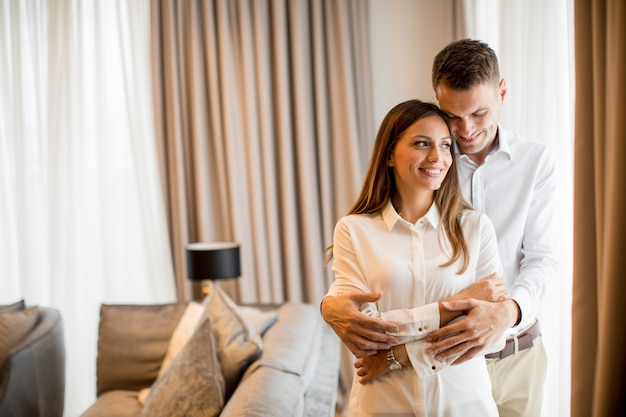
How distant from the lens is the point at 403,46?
143 inches

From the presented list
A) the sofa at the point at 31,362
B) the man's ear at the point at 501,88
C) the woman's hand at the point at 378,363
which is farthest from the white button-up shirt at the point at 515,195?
the sofa at the point at 31,362

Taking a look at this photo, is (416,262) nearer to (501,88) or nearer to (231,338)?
(501,88)

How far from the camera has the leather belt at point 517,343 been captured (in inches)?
63.4

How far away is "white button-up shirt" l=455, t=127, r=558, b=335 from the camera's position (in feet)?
5.38

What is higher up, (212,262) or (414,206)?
(414,206)

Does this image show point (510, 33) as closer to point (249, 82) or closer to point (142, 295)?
point (249, 82)

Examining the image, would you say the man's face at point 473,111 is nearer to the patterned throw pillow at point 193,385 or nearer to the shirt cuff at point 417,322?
the shirt cuff at point 417,322

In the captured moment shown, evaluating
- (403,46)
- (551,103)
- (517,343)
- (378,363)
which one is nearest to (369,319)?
(378,363)

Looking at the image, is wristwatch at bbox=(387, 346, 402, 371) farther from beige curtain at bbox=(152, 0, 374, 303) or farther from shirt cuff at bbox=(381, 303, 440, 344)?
beige curtain at bbox=(152, 0, 374, 303)

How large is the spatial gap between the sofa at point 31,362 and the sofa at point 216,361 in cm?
31

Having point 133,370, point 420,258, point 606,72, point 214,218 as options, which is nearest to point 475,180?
point 420,258

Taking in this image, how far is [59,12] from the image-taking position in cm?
396

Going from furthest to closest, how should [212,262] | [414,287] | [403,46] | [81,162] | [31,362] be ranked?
[81,162], [403,46], [212,262], [31,362], [414,287]

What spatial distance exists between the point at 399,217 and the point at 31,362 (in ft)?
7.86
